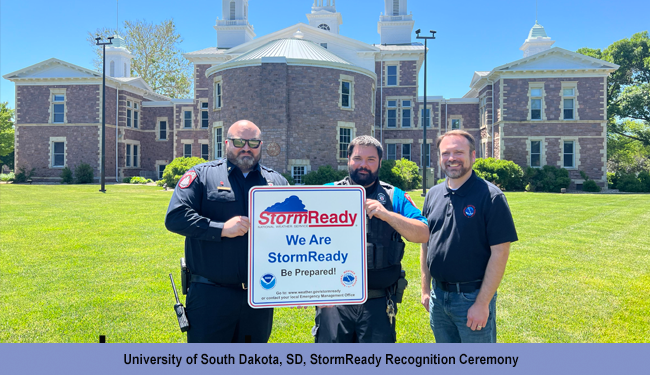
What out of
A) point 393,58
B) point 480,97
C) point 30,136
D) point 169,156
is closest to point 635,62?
point 480,97

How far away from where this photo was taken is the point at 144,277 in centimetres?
711

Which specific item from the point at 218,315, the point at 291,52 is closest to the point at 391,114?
the point at 291,52

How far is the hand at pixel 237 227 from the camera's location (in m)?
3.05

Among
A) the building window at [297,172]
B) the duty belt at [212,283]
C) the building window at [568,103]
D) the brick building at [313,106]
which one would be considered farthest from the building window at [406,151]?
the duty belt at [212,283]

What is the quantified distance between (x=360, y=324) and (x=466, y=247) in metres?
0.93

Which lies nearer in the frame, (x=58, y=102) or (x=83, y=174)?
(x=83, y=174)

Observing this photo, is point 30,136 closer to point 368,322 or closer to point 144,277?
point 144,277

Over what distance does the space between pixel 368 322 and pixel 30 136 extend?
139 feet

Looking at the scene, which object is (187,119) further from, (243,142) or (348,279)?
(348,279)

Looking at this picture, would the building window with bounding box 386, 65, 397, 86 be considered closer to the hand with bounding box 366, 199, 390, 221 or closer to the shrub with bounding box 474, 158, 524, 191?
the shrub with bounding box 474, 158, 524, 191

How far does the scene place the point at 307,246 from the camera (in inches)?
121

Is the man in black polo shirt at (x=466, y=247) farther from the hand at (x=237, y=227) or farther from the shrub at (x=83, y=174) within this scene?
the shrub at (x=83, y=174)

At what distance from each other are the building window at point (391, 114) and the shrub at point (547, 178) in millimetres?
11560

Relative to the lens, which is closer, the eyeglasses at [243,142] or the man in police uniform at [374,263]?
the man in police uniform at [374,263]
